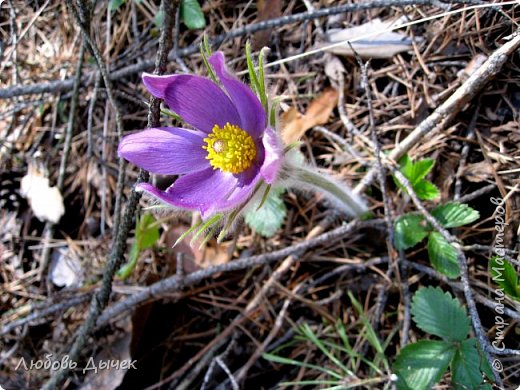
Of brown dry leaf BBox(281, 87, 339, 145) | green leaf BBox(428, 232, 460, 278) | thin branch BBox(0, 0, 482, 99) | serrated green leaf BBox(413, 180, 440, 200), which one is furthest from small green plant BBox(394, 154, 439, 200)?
thin branch BBox(0, 0, 482, 99)

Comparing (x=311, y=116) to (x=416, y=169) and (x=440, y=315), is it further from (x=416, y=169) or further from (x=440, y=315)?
(x=440, y=315)

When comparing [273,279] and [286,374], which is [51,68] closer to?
[273,279]

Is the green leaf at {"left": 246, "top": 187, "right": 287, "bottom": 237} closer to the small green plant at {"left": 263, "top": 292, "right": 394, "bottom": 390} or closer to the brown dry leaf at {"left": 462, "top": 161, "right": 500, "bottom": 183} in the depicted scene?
the small green plant at {"left": 263, "top": 292, "right": 394, "bottom": 390}

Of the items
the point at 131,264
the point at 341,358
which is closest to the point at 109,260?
the point at 131,264

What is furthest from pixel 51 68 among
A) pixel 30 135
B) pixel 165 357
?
pixel 165 357

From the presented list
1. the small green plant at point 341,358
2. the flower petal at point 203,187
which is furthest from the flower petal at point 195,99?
the small green plant at point 341,358

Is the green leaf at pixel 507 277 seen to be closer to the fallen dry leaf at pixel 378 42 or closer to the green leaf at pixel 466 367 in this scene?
the green leaf at pixel 466 367
